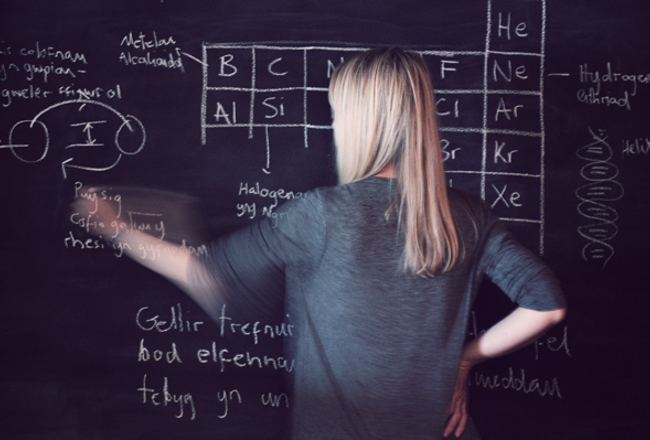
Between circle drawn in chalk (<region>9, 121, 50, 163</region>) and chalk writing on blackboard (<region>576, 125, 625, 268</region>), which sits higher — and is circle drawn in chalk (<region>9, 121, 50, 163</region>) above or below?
above

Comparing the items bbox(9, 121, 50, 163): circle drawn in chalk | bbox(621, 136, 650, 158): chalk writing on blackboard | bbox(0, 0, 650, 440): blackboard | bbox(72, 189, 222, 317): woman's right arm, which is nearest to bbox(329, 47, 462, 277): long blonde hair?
bbox(0, 0, 650, 440): blackboard

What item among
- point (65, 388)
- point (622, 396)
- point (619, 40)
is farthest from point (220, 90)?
point (622, 396)

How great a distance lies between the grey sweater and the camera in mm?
1031

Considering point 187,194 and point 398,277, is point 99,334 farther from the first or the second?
point 398,277

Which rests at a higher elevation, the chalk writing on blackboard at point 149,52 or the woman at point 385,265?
the chalk writing on blackboard at point 149,52

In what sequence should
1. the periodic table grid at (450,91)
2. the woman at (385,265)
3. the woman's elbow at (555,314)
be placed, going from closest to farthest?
the woman at (385,265) → the woman's elbow at (555,314) → the periodic table grid at (450,91)

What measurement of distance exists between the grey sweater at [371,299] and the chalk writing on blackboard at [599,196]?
632mm

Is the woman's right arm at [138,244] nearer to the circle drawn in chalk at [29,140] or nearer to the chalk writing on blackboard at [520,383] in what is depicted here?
the circle drawn in chalk at [29,140]

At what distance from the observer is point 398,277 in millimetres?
1037

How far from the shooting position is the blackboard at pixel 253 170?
5.31 feet

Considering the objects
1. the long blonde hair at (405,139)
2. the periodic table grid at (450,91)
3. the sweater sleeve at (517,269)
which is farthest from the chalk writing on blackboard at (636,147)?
the long blonde hair at (405,139)

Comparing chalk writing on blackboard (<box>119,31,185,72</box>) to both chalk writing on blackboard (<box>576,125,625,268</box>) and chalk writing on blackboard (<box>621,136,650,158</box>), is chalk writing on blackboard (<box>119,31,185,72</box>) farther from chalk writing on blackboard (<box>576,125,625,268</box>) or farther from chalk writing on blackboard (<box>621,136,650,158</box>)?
chalk writing on blackboard (<box>621,136,650,158</box>)

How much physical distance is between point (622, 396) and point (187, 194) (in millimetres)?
1737

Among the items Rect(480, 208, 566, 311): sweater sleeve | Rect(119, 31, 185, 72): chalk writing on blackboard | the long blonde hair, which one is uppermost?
Rect(119, 31, 185, 72): chalk writing on blackboard
